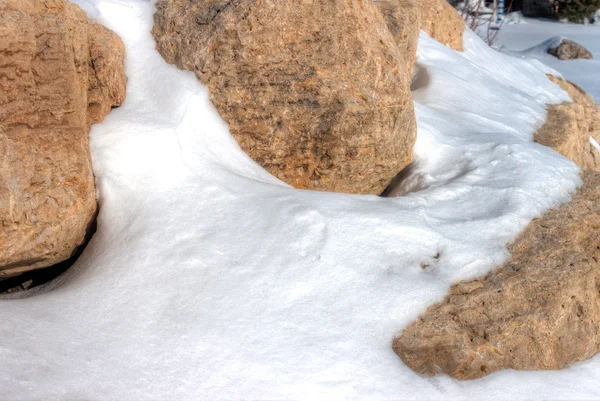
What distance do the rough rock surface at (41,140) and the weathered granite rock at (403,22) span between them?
2349 millimetres

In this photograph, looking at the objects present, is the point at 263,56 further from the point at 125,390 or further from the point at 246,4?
the point at 125,390

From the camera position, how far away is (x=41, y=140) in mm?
2311

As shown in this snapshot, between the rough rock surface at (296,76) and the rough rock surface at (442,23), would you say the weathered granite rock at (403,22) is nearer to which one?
the rough rock surface at (296,76)

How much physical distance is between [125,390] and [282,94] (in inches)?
63.3

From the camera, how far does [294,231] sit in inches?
95.8

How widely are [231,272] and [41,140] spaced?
0.82 meters

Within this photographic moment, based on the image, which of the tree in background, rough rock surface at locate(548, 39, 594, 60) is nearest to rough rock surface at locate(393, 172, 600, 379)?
rough rock surface at locate(548, 39, 594, 60)

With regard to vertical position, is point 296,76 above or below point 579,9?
above

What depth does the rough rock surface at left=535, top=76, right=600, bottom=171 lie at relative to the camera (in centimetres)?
444

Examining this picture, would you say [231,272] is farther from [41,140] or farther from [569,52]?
[569,52]

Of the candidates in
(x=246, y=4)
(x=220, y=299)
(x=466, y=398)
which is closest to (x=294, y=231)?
(x=220, y=299)

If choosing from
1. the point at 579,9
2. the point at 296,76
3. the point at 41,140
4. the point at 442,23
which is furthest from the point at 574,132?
the point at 579,9

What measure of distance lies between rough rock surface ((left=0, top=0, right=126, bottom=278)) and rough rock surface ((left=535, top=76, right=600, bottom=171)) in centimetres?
314

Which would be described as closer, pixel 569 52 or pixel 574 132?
pixel 574 132
